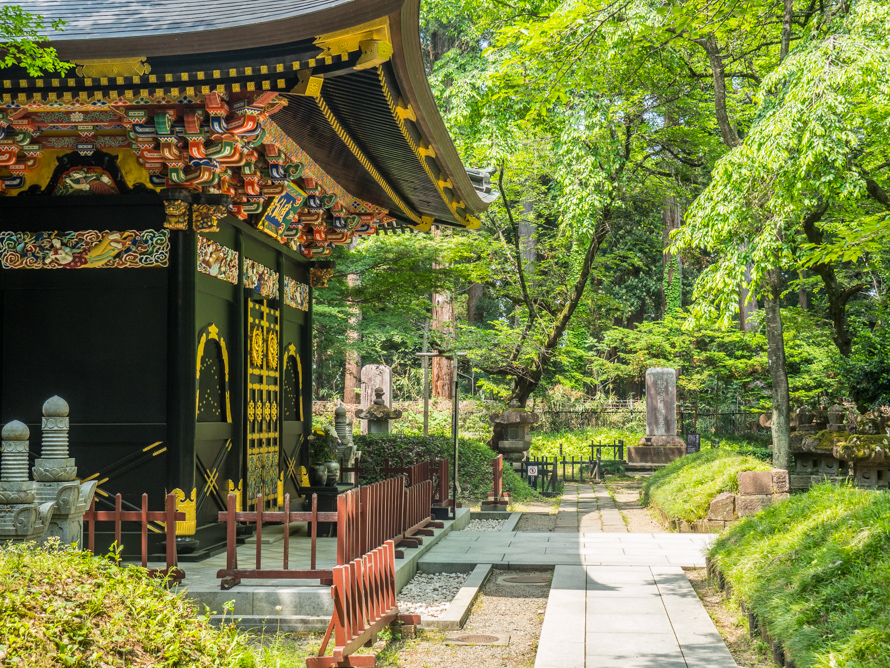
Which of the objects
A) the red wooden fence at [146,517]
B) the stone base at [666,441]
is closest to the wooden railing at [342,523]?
the red wooden fence at [146,517]

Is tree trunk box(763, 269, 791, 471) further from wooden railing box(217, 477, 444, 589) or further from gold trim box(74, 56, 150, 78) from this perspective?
gold trim box(74, 56, 150, 78)

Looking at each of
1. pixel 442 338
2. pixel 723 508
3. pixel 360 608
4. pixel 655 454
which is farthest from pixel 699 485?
pixel 655 454

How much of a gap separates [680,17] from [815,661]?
38.5 ft

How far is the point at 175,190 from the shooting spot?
775cm

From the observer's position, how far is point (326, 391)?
34.2 meters

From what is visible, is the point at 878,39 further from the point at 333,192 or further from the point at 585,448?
the point at 585,448

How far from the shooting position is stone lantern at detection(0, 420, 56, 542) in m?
4.88

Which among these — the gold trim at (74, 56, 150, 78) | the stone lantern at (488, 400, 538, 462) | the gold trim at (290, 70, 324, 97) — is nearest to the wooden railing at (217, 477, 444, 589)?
the gold trim at (290, 70, 324, 97)

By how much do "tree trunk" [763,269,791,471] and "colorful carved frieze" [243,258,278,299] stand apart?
8382mm

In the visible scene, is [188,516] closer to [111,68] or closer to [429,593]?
[429,593]

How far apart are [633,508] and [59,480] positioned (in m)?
13.0

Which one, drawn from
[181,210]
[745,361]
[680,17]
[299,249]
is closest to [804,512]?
[181,210]

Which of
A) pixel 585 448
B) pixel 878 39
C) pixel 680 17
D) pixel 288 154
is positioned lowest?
pixel 585 448

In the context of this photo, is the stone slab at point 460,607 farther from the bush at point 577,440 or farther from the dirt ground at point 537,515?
the bush at point 577,440
